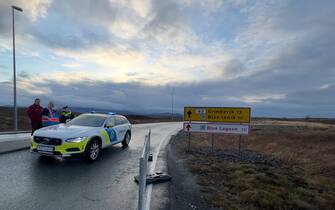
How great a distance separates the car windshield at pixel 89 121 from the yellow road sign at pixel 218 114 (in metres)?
4.19

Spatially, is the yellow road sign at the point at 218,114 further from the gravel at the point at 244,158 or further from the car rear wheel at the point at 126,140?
the car rear wheel at the point at 126,140

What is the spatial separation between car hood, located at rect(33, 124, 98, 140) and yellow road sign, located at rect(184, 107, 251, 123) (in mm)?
4984

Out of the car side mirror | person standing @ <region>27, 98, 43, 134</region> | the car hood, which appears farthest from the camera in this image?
person standing @ <region>27, 98, 43, 134</region>

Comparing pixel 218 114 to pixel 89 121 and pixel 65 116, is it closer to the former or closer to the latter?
pixel 89 121

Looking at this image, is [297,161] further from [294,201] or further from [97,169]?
[97,169]

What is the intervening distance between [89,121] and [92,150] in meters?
1.72

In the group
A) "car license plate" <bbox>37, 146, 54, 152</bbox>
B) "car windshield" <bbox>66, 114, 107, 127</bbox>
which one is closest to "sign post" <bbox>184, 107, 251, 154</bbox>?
"car windshield" <bbox>66, 114, 107, 127</bbox>

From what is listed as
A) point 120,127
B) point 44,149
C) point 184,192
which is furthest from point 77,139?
point 184,192

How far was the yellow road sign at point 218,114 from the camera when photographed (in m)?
11.7

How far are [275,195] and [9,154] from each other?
854cm

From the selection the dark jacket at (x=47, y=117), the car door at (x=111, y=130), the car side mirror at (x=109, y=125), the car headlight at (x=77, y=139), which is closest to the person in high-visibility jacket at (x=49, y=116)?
the dark jacket at (x=47, y=117)

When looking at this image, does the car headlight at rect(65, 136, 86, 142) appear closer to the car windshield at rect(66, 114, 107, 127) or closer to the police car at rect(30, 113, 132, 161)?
the police car at rect(30, 113, 132, 161)

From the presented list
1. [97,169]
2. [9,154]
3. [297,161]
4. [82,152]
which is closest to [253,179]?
[97,169]

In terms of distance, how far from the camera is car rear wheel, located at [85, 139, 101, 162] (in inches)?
325
